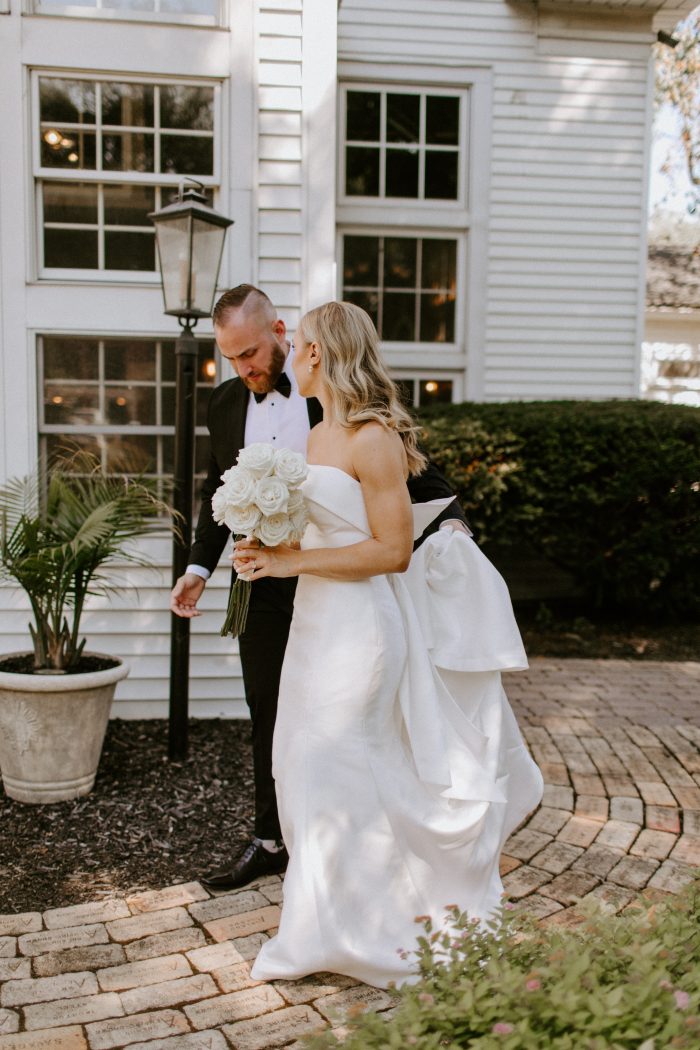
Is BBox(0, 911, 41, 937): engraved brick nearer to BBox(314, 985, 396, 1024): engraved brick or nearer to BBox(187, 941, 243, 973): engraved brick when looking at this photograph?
BBox(187, 941, 243, 973): engraved brick

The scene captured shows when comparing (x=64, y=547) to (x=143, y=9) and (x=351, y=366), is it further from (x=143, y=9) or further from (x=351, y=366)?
(x=143, y=9)

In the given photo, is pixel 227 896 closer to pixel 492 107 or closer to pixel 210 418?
pixel 210 418

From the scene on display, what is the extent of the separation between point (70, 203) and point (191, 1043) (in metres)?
4.64

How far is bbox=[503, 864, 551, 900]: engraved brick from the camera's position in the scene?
3.35m

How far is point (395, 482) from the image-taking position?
2684mm

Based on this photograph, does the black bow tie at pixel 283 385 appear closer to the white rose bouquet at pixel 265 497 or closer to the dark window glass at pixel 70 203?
the white rose bouquet at pixel 265 497

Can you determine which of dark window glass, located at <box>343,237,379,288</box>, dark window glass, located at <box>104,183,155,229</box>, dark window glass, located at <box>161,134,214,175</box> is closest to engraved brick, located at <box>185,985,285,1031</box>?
dark window glass, located at <box>104,183,155,229</box>

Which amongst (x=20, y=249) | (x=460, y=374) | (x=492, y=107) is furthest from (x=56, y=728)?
(x=492, y=107)

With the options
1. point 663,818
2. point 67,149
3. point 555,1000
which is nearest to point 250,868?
point 663,818

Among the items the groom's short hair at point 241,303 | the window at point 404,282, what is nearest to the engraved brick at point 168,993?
the groom's short hair at point 241,303

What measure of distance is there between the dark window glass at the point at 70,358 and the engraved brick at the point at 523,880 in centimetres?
373

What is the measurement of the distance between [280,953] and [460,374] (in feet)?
21.9

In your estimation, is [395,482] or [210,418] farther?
[210,418]

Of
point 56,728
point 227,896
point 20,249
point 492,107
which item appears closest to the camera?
point 227,896
